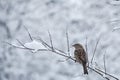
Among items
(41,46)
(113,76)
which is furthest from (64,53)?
(113,76)

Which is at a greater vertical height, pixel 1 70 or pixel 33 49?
pixel 33 49

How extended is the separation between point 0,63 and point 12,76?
0.65 meters

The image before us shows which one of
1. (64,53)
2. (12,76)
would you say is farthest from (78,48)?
(12,76)

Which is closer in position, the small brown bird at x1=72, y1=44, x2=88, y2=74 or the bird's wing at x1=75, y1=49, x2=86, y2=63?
the small brown bird at x1=72, y1=44, x2=88, y2=74

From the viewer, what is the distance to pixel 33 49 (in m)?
3.18

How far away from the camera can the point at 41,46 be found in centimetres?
315

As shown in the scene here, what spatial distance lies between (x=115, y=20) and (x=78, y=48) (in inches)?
29.0

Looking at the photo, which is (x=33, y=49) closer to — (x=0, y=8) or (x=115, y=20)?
(x=115, y=20)

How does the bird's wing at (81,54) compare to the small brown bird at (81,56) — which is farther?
the bird's wing at (81,54)

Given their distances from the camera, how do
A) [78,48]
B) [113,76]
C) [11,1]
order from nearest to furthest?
[113,76]
[78,48]
[11,1]

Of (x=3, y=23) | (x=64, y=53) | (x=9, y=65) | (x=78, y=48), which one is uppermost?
(x=64, y=53)

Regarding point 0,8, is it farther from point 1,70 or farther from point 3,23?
point 1,70

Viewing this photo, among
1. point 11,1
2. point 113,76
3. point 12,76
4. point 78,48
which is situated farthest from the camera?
point 11,1

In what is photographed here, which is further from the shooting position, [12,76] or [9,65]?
[9,65]
